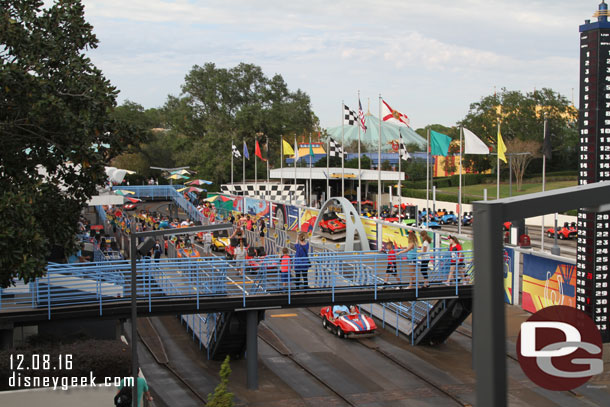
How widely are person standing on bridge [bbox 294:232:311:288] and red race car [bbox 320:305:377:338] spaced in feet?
12.1

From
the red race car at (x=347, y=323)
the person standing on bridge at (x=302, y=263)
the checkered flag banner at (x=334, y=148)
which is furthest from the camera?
the checkered flag banner at (x=334, y=148)

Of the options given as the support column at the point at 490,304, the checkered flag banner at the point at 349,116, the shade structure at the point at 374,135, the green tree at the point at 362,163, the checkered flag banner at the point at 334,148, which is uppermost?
the shade structure at the point at 374,135

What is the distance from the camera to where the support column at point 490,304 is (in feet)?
9.61

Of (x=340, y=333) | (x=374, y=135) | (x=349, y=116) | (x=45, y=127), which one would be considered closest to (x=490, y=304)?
(x=45, y=127)

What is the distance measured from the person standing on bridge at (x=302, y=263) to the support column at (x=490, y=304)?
15762 mm

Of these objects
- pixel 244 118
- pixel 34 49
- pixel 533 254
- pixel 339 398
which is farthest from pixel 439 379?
pixel 244 118

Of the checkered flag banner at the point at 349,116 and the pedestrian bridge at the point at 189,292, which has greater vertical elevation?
the checkered flag banner at the point at 349,116

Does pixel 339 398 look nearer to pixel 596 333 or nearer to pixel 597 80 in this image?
pixel 597 80

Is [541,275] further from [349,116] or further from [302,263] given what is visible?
[349,116]

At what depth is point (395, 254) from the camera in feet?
64.5

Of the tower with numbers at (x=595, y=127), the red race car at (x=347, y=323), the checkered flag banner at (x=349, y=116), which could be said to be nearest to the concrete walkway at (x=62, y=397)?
the red race car at (x=347, y=323)

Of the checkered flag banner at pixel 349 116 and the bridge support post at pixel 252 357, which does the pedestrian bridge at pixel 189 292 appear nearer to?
the bridge support post at pixel 252 357

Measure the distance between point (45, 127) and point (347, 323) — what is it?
491 inches

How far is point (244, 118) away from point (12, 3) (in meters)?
67.2
